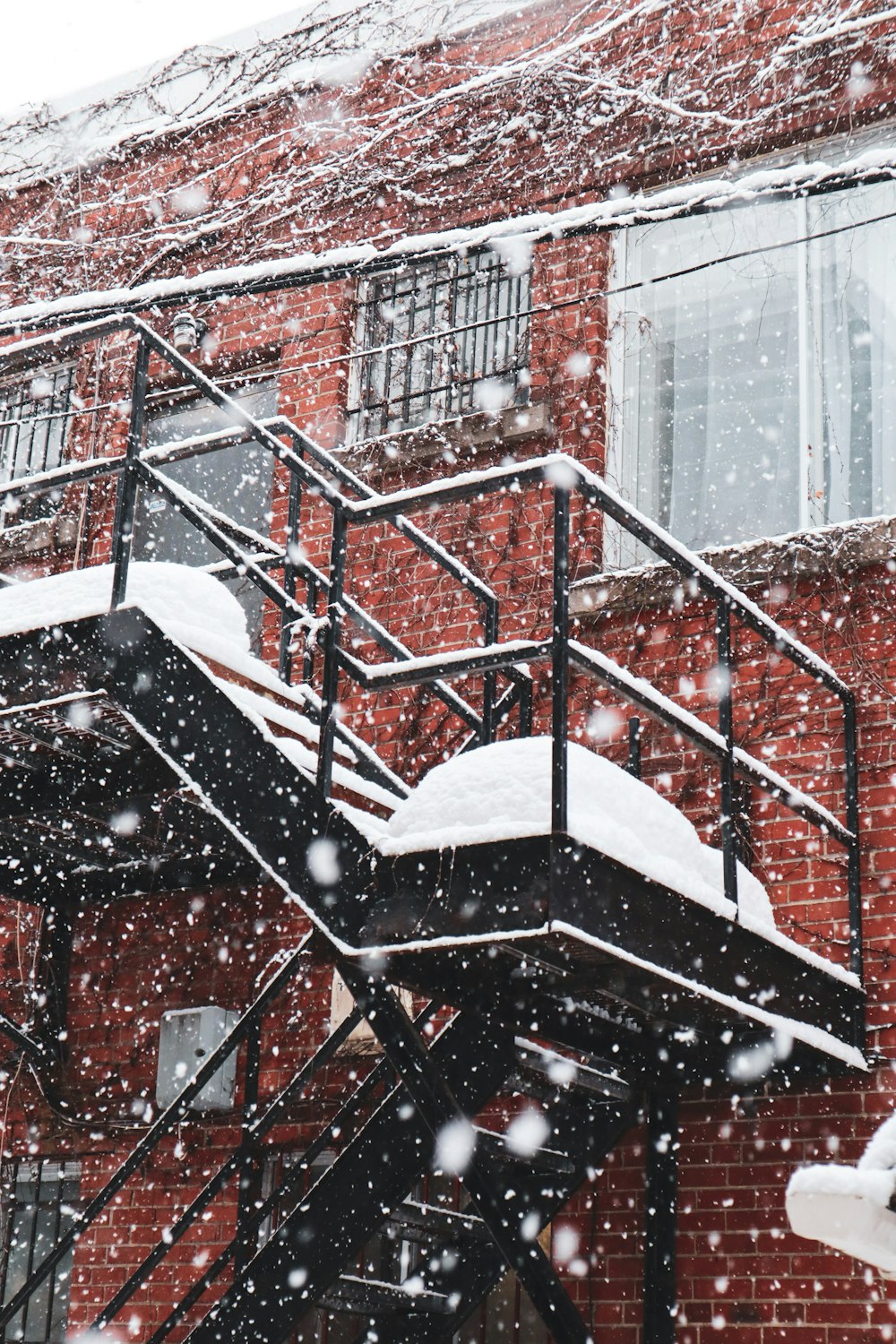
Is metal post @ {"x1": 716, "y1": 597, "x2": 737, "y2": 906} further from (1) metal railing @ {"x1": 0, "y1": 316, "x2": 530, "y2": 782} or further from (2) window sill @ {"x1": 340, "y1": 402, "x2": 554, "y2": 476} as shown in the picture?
(2) window sill @ {"x1": 340, "y1": 402, "x2": 554, "y2": 476}

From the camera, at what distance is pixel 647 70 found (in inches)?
305

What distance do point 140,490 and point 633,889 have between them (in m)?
5.11

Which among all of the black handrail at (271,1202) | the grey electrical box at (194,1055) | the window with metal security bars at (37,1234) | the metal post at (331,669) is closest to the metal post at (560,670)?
the metal post at (331,669)

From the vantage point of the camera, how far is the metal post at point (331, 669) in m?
4.88

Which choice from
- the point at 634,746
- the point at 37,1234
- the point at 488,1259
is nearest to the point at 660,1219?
the point at 488,1259

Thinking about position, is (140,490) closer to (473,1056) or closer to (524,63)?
(524,63)

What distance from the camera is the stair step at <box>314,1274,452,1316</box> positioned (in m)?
5.21

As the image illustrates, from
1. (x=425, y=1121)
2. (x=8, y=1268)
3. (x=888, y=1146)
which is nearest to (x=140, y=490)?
(x=8, y=1268)

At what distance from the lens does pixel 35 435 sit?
31.1 feet

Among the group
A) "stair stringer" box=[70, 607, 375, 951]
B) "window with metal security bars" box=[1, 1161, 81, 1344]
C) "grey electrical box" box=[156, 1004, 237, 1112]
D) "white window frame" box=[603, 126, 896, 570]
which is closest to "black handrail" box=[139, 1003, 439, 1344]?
"stair stringer" box=[70, 607, 375, 951]

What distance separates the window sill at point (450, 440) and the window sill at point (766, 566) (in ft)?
2.94

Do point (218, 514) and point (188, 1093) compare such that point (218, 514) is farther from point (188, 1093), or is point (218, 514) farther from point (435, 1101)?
point (435, 1101)

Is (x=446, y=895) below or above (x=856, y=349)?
below

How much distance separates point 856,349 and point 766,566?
1.21m
